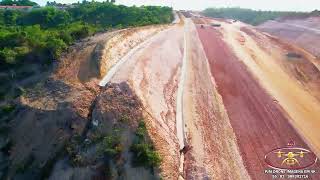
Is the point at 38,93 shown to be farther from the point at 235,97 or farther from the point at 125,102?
the point at 235,97

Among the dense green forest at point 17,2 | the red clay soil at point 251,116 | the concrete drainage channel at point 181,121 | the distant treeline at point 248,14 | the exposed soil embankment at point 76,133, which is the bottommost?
the distant treeline at point 248,14

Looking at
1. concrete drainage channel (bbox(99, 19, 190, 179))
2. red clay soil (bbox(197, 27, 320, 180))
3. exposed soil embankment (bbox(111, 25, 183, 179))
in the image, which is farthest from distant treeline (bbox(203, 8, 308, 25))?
exposed soil embankment (bbox(111, 25, 183, 179))

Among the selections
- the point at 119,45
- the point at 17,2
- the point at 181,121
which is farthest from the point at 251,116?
the point at 17,2

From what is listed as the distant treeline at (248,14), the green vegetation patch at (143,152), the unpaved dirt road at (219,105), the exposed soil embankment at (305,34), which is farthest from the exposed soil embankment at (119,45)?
the distant treeline at (248,14)

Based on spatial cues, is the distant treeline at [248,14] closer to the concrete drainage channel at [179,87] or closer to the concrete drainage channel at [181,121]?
the concrete drainage channel at [179,87]

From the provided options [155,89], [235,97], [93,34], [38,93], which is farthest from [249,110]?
[93,34]

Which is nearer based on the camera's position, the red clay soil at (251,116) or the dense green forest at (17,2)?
the red clay soil at (251,116)
